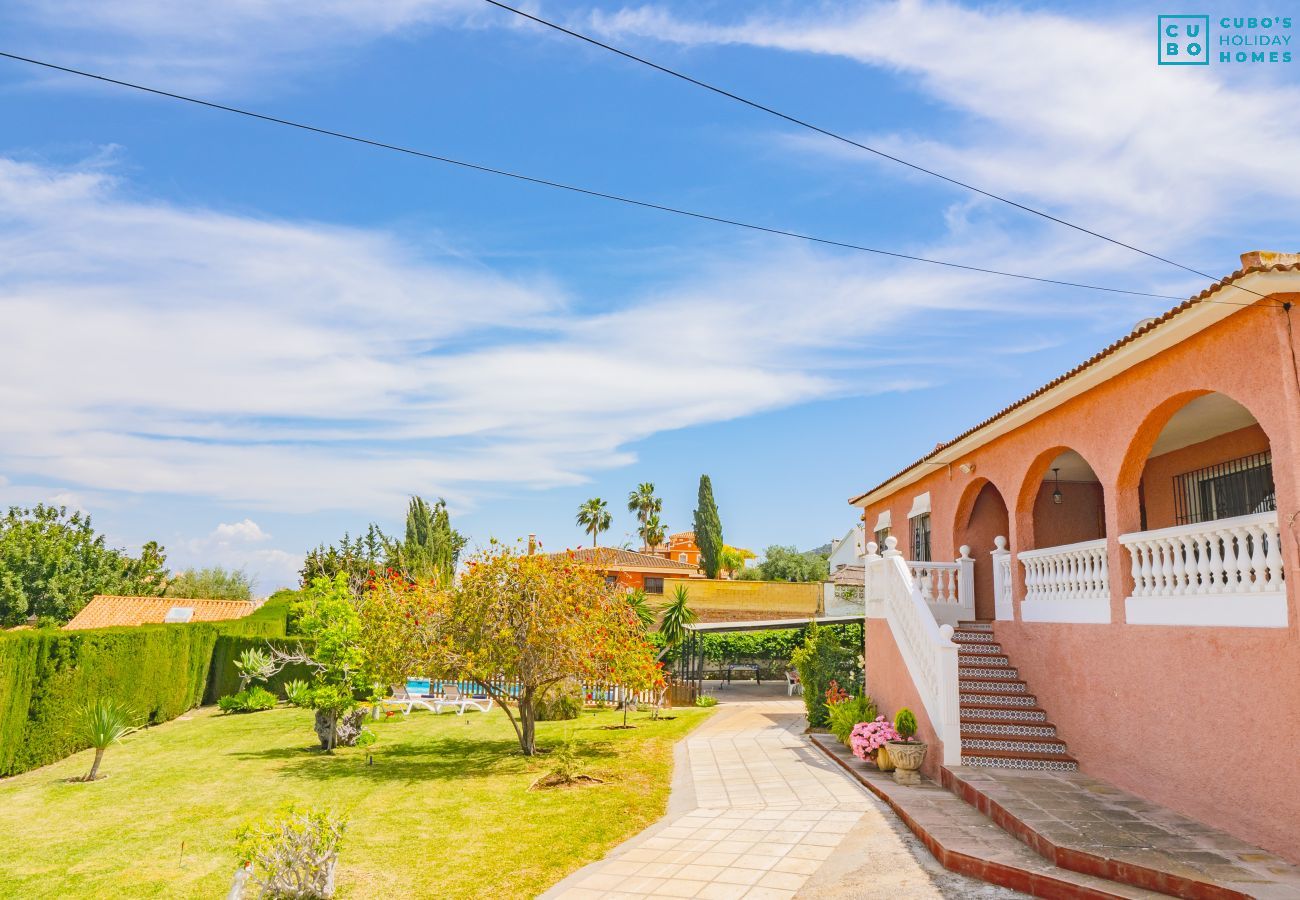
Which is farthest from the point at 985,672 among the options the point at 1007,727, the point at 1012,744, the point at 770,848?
the point at 770,848

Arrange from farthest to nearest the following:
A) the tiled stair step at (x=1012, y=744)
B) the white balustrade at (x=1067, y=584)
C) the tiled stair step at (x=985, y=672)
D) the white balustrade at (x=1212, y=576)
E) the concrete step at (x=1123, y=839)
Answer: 1. the tiled stair step at (x=985, y=672)
2. the tiled stair step at (x=1012, y=744)
3. the white balustrade at (x=1067, y=584)
4. the white balustrade at (x=1212, y=576)
5. the concrete step at (x=1123, y=839)

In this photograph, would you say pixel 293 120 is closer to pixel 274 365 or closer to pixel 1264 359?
pixel 274 365

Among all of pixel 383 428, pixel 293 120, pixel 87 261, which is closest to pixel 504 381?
pixel 383 428

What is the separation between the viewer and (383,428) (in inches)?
800

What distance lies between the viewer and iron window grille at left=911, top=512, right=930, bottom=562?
17.0 m

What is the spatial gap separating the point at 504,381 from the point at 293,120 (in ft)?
27.3

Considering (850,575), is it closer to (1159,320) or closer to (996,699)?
(996,699)

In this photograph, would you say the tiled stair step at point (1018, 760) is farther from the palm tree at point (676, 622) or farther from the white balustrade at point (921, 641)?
the palm tree at point (676, 622)

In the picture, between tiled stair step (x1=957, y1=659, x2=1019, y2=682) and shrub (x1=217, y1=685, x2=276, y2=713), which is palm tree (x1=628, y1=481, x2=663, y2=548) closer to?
shrub (x1=217, y1=685, x2=276, y2=713)

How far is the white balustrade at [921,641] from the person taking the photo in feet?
31.9

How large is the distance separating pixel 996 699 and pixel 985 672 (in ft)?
2.54

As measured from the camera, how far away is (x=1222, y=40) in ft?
28.9

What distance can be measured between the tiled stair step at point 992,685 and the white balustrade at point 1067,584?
928 mm

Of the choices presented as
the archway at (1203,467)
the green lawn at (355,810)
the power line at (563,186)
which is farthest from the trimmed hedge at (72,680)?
the archway at (1203,467)
